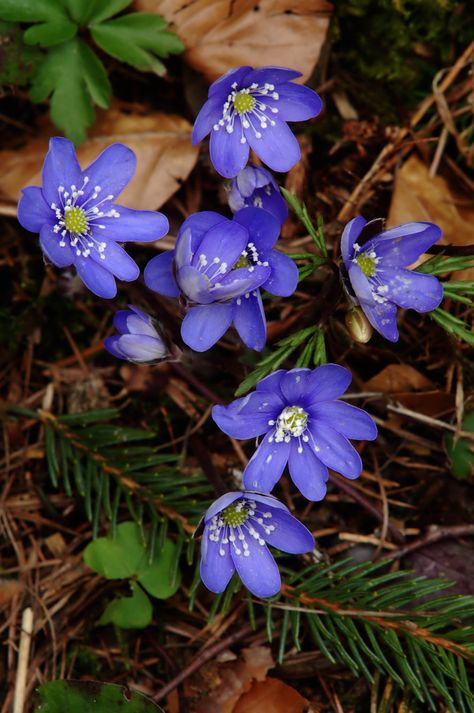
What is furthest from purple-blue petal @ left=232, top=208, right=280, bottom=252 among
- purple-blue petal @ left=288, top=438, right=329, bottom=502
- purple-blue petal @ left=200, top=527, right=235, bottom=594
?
purple-blue petal @ left=200, top=527, right=235, bottom=594

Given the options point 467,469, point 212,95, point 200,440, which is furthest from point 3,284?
point 467,469

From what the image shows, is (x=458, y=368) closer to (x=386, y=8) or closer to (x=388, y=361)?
(x=388, y=361)

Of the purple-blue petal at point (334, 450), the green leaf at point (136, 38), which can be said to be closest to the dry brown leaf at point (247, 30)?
the green leaf at point (136, 38)

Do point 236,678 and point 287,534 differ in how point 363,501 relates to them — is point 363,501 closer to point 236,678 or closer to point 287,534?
point 287,534

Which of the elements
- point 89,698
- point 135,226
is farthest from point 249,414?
point 89,698

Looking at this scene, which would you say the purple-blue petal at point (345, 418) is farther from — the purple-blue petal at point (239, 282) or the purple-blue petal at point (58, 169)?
the purple-blue petal at point (58, 169)

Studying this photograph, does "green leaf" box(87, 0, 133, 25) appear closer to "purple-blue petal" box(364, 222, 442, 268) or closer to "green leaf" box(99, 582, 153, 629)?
"purple-blue petal" box(364, 222, 442, 268)
